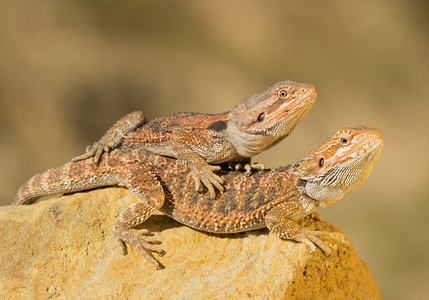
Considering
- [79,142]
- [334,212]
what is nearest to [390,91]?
[334,212]

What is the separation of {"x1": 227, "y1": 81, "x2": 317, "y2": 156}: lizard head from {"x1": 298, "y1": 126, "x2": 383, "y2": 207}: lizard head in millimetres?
328

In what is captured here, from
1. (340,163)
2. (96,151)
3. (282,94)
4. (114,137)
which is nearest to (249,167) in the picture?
(282,94)

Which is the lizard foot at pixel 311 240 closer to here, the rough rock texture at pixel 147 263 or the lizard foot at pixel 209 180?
the rough rock texture at pixel 147 263

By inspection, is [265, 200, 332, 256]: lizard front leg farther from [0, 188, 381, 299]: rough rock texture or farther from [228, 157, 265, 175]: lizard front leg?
[228, 157, 265, 175]: lizard front leg

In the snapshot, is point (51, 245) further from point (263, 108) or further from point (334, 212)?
point (334, 212)

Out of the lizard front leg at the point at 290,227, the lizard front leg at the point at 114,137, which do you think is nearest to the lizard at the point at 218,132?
the lizard front leg at the point at 114,137

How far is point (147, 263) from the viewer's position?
388cm

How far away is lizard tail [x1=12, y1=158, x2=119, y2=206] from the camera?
14.0ft

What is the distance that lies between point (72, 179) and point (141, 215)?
32.7 inches

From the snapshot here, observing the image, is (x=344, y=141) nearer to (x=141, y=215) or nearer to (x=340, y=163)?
(x=340, y=163)

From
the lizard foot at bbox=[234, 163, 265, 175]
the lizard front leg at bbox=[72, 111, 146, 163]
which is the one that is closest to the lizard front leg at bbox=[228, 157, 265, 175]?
the lizard foot at bbox=[234, 163, 265, 175]

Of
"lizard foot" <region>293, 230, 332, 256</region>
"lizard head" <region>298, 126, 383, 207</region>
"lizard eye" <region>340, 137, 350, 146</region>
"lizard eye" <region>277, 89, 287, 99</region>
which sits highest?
"lizard eye" <region>277, 89, 287, 99</region>

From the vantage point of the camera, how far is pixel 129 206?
4.03m

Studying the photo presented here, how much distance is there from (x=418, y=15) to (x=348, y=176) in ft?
16.2
